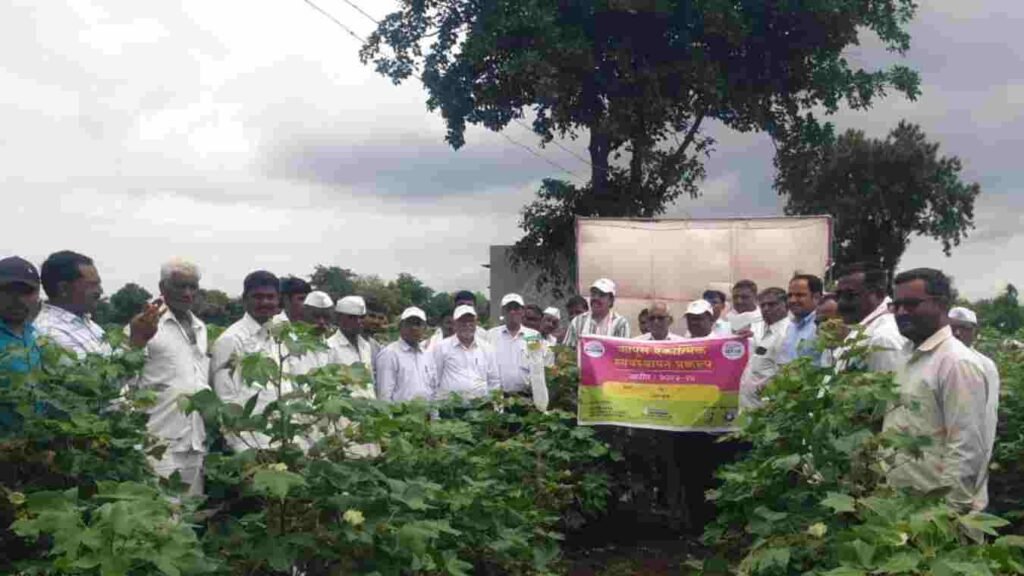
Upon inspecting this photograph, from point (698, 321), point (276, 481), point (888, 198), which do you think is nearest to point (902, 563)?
point (276, 481)

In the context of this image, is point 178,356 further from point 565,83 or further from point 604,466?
point 565,83

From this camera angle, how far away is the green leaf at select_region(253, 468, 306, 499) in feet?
10.0

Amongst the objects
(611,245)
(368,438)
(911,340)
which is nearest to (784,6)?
(611,245)

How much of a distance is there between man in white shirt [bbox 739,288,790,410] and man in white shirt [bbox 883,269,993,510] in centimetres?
260

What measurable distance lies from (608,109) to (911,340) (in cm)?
1476

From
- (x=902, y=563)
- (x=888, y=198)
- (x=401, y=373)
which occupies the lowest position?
(x=902, y=563)

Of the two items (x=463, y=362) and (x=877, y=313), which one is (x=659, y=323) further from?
(x=877, y=313)

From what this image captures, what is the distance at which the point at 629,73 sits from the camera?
719 inches

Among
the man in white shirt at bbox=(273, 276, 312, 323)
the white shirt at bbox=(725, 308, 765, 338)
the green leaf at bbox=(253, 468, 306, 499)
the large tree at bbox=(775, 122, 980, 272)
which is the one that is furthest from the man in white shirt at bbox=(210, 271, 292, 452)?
the large tree at bbox=(775, 122, 980, 272)

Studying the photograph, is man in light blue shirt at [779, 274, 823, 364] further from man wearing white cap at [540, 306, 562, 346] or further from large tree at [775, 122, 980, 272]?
large tree at [775, 122, 980, 272]

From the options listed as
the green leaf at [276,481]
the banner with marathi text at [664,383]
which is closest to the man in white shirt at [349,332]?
the banner with marathi text at [664,383]

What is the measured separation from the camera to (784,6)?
18.6 metres

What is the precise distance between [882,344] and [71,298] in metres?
3.59

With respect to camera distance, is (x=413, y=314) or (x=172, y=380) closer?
(x=172, y=380)
